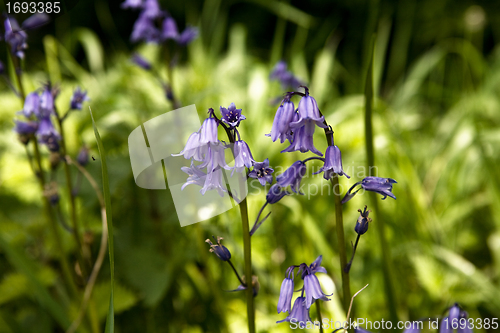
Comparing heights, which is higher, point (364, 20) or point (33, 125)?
point (364, 20)

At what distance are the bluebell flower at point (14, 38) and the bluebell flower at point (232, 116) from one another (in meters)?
1.01

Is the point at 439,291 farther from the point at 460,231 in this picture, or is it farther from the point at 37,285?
the point at 37,285

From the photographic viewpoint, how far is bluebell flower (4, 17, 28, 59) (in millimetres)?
1364

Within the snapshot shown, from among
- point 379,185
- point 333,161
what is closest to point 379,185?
point 379,185

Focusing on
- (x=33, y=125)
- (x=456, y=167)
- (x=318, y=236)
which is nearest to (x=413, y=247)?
(x=318, y=236)

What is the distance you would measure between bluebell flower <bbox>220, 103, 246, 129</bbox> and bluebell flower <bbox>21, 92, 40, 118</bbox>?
3.14 feet

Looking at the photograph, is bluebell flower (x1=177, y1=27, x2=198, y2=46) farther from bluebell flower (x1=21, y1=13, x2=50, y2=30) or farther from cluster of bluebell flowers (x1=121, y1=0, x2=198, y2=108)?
bluebell flower (x1=21, y1=13, x2=50, y2=30)

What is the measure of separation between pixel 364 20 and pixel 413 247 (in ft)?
14.6

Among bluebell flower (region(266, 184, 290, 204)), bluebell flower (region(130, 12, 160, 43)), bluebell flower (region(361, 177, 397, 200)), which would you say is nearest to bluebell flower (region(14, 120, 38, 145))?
bluebell flower (region(130, 12, 160, 43))

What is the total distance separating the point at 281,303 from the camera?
0.89 meters

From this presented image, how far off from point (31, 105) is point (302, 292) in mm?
1248

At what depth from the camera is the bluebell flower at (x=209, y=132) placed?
33.2 inches

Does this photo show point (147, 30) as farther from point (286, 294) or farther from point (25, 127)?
point (286, 294)

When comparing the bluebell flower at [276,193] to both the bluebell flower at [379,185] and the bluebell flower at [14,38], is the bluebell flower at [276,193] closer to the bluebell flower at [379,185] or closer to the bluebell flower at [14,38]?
the bluebell flower at [379,185]
